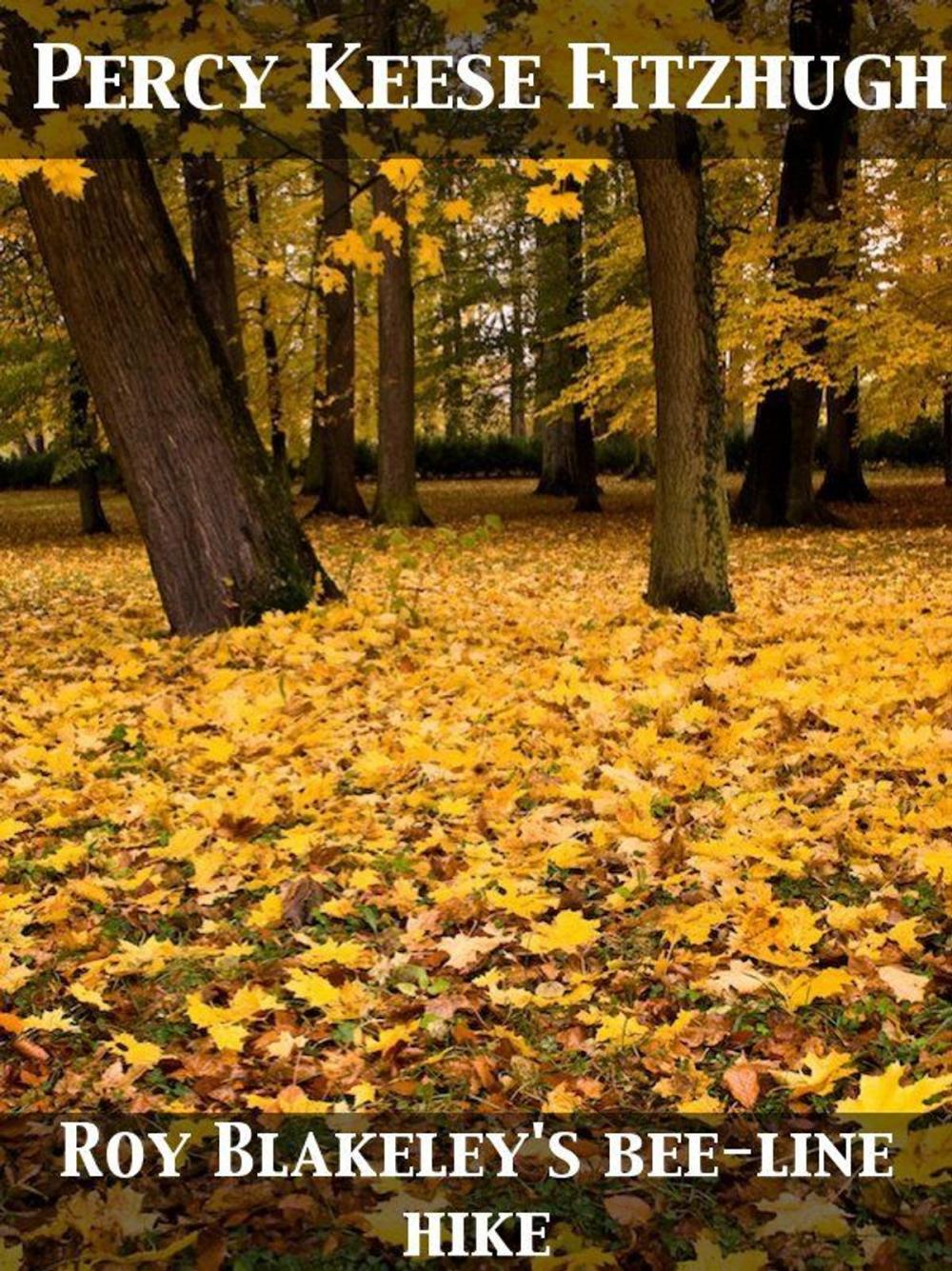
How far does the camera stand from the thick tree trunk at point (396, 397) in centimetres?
1836

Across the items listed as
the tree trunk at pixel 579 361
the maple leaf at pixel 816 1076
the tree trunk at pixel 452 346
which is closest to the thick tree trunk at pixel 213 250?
the tree trunk at pixel 579 361

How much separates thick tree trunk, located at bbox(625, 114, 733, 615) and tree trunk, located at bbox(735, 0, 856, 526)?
252 inches

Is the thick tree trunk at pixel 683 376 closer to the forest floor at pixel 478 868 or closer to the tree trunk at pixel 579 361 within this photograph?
the forest floor at pixel 478 868

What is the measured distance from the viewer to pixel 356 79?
5.85 meters

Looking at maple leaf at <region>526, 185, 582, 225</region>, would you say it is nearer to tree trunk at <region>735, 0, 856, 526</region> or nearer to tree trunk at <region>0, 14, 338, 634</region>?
tree trunk at <region>0, 14, 338, 634</region>

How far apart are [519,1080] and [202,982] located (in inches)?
37.0

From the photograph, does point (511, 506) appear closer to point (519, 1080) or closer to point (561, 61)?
point (561, 61)

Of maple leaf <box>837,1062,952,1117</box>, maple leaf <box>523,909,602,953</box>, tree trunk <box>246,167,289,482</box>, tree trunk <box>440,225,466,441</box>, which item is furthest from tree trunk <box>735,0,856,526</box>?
maple leaf <box>837,1062,952,1117</box>

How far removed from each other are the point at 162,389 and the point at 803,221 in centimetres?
977

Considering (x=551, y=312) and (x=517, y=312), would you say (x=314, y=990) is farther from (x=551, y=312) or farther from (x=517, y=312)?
(x=517, y=312)

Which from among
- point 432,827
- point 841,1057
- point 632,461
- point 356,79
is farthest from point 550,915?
point 632,461

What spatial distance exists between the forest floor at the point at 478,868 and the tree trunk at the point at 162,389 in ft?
1.41

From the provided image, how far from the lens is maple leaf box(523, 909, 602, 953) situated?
10.6 feet

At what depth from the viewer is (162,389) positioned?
7043 mm
